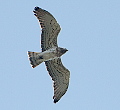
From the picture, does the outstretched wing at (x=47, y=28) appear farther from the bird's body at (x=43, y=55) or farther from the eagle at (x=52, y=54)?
the bird's body at (x=43, y=55)

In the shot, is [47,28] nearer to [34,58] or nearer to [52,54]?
[52,54]

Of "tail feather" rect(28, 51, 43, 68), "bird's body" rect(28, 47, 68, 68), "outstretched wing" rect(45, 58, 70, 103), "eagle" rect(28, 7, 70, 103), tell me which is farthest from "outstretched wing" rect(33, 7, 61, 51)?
"outstretched wing" rect(45, 58, 70, 103)

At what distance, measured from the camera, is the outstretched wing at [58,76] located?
27.5 meters

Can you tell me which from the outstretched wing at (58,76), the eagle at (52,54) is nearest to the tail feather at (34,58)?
the eagle at (52,54)

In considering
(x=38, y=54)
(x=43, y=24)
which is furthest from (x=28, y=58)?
(x=43, y=24)

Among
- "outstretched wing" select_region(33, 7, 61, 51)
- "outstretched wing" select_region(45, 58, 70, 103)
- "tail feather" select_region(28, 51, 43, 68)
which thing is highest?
"outstretched wing" select_region(33, 7, 61, 51)

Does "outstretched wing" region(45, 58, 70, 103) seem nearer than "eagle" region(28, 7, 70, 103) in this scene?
No

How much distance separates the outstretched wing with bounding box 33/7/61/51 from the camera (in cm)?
2581

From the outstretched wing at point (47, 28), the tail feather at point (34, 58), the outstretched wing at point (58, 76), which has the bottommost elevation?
the outstretched wing at point (58, 76)

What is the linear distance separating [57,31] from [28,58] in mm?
2408

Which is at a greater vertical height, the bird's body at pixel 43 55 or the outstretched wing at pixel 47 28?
the outstretched wing at pixel 47 28

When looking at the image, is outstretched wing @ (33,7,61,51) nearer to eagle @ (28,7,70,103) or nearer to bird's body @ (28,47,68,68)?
eagle @ (28,7,70,103)

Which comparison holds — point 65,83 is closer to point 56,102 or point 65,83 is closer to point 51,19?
point 56,102

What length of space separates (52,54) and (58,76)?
2.00 m
